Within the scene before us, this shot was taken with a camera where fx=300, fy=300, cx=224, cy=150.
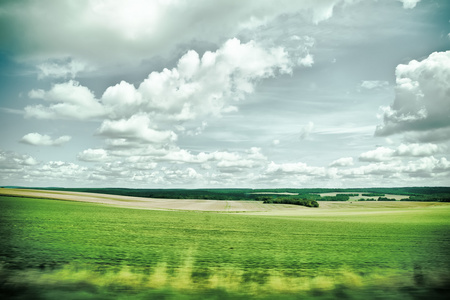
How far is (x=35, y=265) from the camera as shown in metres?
7.86

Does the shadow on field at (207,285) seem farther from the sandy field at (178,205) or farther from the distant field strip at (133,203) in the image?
the distant field strip at (133,203)

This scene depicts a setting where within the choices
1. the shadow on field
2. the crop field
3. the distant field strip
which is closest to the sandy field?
the distant field strip

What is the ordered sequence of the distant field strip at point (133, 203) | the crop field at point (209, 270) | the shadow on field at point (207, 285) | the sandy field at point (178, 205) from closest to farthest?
the shadow on field at point (207, 285), the crop field at point (209, 270), the sandy field at point (178, 205), the distant field strip at point (133, 203)

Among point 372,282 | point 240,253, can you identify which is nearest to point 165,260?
point 240,253

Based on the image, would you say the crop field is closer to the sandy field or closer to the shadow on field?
the shadow on field

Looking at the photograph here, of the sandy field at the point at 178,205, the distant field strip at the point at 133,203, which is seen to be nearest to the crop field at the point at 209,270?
the sandy field at the point at 178,205

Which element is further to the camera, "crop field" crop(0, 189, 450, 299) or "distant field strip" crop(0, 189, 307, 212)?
"distant field strip" crop(0, 189, 307, 212)

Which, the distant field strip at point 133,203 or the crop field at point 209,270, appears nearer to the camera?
the crop field at point 209,270

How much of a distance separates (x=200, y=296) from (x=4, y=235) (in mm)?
10488

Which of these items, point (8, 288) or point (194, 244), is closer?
point (8, 288)

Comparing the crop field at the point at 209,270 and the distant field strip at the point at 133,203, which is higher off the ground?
the crop field at the point at 209,270

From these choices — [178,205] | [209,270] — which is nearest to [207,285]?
[209,270]

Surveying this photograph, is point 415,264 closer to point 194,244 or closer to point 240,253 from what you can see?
point 240,253

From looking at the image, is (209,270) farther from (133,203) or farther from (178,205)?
(133,203)
